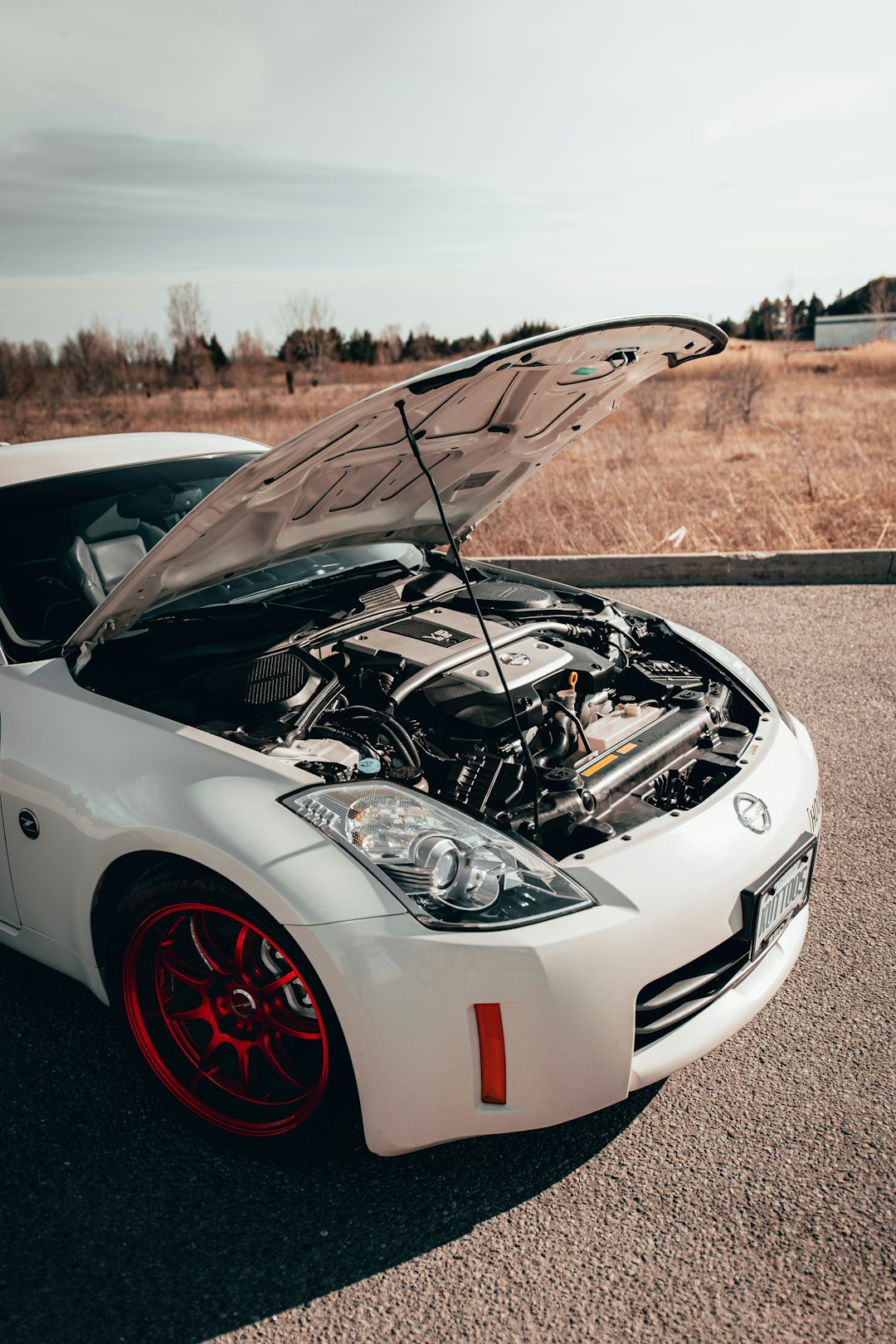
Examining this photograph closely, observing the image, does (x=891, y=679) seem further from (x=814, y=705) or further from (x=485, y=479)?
(x=485, y=479)

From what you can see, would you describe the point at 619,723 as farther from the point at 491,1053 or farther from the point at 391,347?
the point at 391,347

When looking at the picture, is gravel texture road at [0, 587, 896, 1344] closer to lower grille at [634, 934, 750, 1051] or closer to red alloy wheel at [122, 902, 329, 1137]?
red alloy wheel at [122, 902, 329, 1137]

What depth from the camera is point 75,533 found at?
3.05 m

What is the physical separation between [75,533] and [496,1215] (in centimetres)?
241

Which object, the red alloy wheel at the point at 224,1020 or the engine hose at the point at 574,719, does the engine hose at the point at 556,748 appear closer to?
the engine hose at the point at 574,719

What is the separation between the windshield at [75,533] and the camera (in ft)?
9.27

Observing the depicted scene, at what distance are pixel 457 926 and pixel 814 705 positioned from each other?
3381 millimetres

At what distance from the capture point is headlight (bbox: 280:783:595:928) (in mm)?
1861

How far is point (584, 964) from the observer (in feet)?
5.98

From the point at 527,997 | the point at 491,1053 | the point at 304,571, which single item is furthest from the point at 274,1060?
the point at 304,571

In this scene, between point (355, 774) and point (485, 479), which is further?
point (485, 479)

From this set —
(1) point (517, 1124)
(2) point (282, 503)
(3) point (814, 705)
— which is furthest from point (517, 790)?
(3) point (814, 705)

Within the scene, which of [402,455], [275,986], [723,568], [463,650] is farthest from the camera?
[723,568]

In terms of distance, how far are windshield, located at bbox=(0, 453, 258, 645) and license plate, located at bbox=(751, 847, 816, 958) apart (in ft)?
7.05
